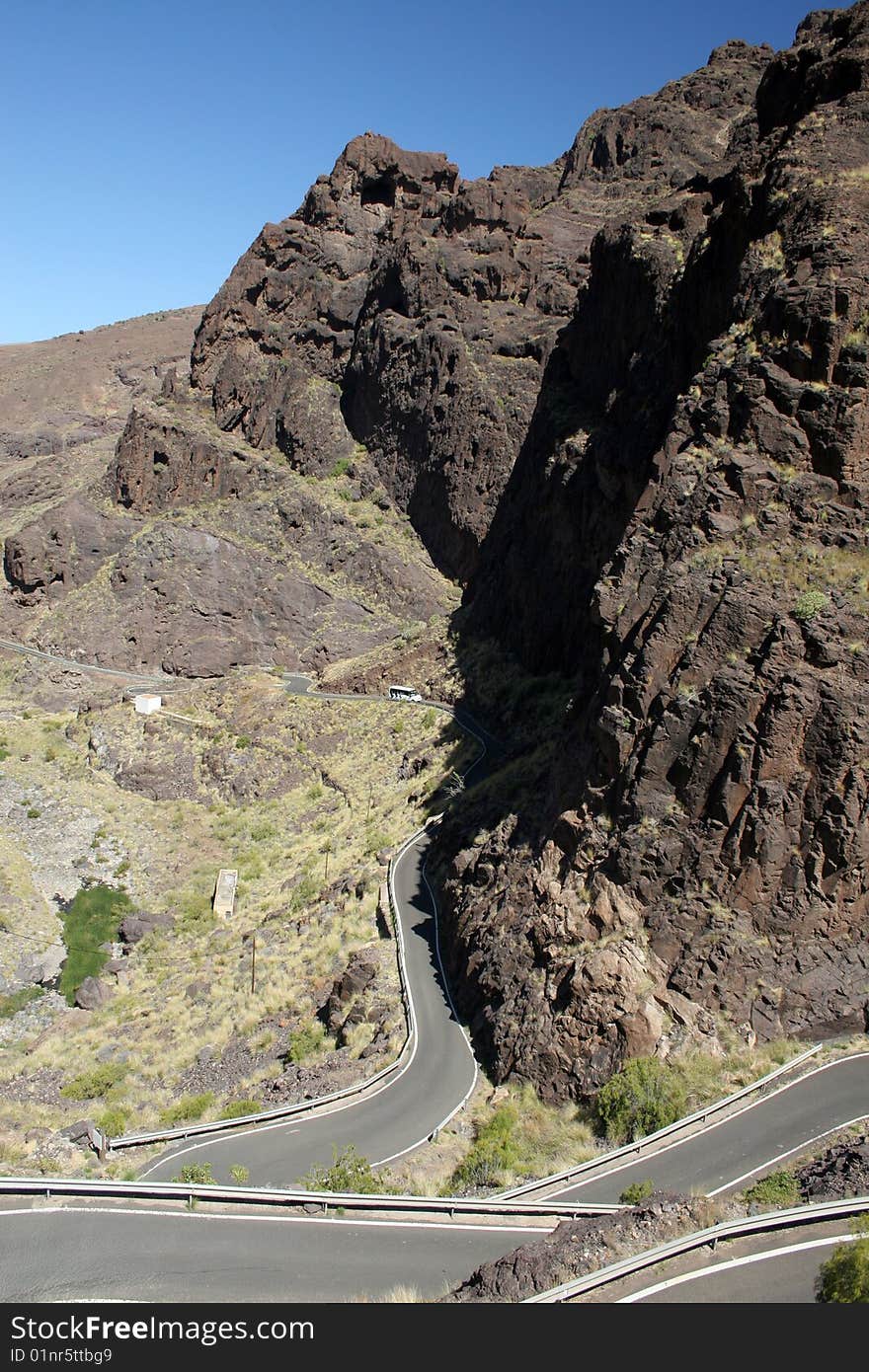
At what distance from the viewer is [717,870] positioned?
65.0 feet

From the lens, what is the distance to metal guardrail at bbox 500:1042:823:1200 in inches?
643

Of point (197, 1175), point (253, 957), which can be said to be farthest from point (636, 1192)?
point (253, 957)

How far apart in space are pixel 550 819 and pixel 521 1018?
5.15 metres

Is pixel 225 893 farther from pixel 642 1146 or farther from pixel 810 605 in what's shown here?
pixel 810 605

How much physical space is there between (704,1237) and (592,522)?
31.7 m

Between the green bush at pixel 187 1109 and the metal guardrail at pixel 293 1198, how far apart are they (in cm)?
818

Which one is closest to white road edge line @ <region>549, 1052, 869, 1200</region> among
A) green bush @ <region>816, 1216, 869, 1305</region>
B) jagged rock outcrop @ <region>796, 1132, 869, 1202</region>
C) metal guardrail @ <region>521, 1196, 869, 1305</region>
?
jagged rock outcrop @ <region>796, 1132, 869, 1202</region>

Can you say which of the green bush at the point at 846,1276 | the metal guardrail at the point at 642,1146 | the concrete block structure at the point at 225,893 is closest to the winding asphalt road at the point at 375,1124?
the metal guardrail at the point at 642,1146

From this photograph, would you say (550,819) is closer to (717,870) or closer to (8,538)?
(717,870)

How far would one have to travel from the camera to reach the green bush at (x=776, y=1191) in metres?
13.6

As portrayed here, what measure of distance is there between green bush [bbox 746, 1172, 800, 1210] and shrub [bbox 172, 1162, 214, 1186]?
29.7 feet

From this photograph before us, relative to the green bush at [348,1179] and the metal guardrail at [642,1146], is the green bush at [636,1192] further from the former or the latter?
the green bush at [348,1179]

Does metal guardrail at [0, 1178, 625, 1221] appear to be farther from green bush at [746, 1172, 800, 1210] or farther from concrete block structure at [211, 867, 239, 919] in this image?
concrete block structure at [211, 867, 239, 919]

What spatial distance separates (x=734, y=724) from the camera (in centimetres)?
1975
